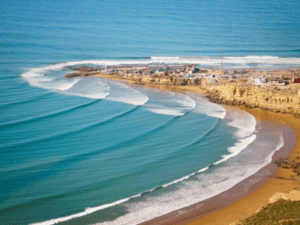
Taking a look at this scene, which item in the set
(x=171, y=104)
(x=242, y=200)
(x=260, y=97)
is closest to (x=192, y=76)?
(x=171, y=104)

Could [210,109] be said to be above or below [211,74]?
below

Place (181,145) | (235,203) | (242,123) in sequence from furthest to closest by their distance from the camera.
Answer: (242,123)
(181,145)
(235,203)

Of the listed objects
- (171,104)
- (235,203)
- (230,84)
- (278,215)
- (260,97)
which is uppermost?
(230,84)

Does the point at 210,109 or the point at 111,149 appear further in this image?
the point at 210,109

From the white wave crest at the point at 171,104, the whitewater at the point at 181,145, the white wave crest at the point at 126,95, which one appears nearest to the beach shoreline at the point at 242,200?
the whitewater at the point at 181,145

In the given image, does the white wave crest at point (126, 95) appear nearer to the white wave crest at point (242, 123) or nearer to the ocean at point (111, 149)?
the ocean at point (111, 149)

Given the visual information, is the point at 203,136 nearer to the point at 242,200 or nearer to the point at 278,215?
the point at 242,200
